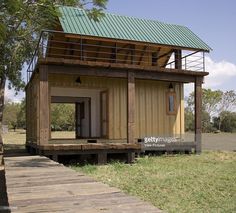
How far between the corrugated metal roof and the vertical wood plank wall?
2.16 metres

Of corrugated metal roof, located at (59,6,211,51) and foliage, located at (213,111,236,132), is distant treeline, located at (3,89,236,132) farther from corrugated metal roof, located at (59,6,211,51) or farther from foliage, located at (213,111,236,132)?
corrugated metal roof, located at (59,6,211,51)

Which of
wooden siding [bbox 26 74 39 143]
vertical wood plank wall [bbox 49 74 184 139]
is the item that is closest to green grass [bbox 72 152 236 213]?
vertical wood plank wall [bbox 49 74 184 139]

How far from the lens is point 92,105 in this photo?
1966 centimetres

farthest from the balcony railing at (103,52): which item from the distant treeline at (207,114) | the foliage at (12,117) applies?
the foliage at (12,117)

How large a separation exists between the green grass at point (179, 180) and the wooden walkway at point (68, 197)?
8.61 ft

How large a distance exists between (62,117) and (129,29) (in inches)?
1606

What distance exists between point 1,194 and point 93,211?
5.76 m

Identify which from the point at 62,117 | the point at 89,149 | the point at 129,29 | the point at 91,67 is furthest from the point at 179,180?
the point at 62,117

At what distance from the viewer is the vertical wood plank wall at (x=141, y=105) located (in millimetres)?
→ 18594

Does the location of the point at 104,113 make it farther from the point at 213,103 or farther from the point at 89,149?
the point at 213,103

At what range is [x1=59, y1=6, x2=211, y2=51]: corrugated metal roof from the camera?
17109 millimetres

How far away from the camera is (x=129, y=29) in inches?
728

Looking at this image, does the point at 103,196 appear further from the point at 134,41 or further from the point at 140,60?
the point at 140,60

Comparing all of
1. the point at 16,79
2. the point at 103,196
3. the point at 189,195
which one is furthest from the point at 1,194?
the point at 16,79
